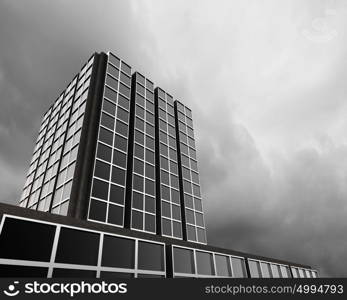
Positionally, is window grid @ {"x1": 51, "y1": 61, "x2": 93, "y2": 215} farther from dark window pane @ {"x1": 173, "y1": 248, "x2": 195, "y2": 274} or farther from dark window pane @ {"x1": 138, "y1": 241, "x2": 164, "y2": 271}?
dark window pane @ {"x1": 173, "y1": 248, "x2": 195, "y2": 274}

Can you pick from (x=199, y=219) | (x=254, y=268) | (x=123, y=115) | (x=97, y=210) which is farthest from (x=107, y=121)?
(x=254, y=268)

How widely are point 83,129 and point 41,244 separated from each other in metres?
19.5

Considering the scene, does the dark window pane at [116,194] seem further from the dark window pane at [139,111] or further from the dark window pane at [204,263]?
the dark window pane at [139,111]

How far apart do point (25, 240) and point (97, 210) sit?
43.7ft

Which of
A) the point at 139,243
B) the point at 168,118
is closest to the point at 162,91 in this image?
the point at 168,118

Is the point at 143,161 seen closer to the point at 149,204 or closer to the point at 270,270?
the point at 149,204

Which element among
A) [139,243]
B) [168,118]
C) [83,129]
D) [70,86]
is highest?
[70,86]

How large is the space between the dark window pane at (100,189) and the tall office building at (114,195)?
5.1 inches

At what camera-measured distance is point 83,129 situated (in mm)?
32812

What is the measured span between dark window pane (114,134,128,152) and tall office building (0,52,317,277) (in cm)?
16

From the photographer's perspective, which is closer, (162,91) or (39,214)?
(39,214)

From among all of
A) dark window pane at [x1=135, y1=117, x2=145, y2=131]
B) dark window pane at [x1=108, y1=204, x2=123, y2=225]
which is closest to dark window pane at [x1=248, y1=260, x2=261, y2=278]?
dark window pane at [x1=108, y1=204, x2=123, y2=225]

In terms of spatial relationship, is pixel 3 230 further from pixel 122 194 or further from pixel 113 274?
pixel 122 194

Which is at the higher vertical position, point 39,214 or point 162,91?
point 162,91
